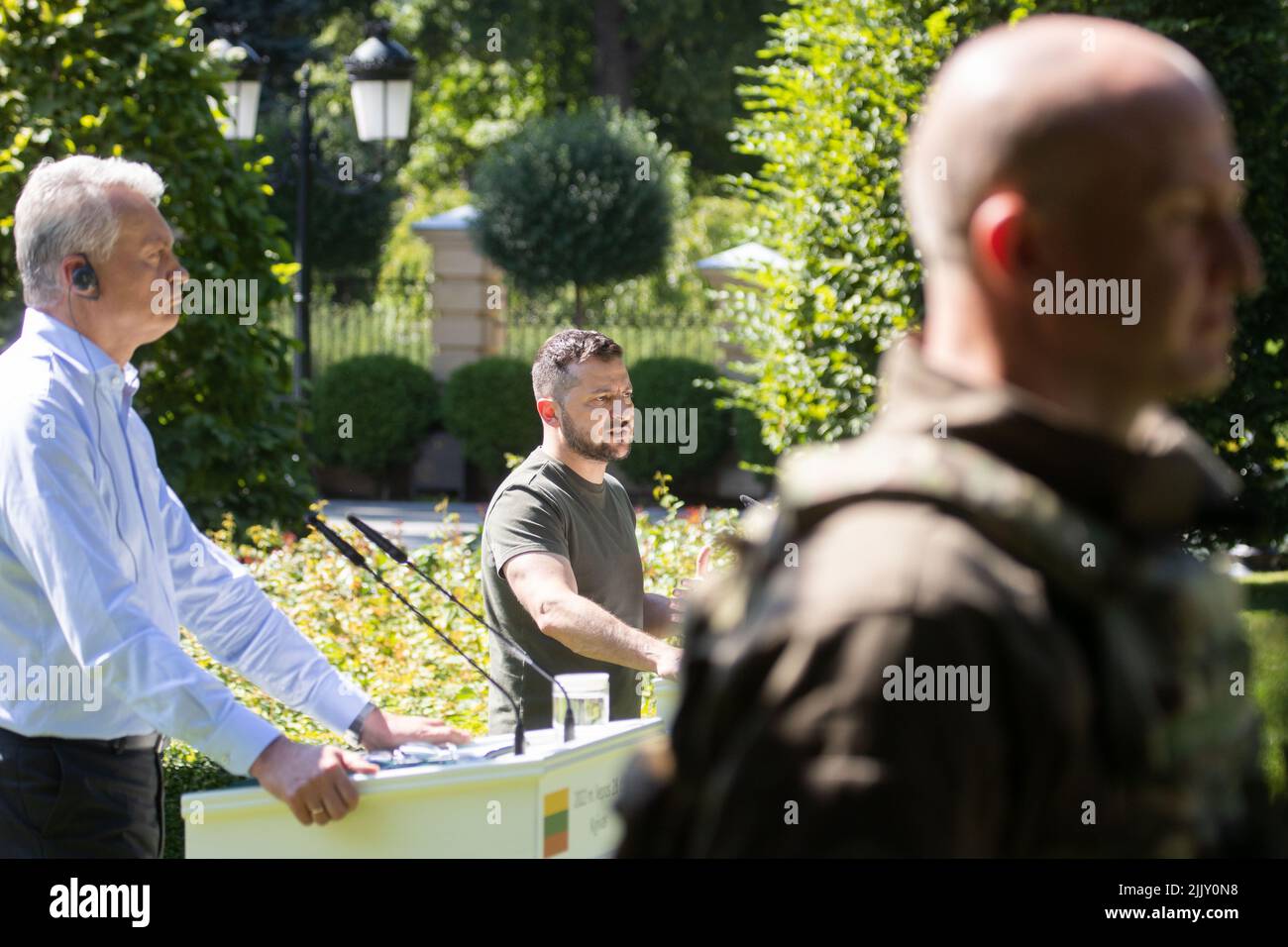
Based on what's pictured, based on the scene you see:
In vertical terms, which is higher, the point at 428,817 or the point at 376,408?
the point at 376,408

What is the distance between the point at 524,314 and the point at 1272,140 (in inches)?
592

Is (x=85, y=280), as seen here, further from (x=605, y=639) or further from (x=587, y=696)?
(x=605, y=639)

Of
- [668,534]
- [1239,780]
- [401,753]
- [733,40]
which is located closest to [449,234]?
[733,40]

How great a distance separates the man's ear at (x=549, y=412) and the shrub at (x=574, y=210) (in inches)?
816

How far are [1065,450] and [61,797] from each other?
7.39ft

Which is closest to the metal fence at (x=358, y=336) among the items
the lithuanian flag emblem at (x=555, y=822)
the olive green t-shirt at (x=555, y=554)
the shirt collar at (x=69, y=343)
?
the olive green t-shirt at (x=555, y=554)

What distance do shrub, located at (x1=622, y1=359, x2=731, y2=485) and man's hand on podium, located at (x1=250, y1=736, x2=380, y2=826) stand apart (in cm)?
1881

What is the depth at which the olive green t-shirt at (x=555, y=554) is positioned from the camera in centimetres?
416

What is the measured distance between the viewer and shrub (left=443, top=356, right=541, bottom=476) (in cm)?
2203

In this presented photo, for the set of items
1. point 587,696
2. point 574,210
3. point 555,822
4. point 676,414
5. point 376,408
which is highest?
point 574,210

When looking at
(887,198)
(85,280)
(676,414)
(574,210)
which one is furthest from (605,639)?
(574,210)

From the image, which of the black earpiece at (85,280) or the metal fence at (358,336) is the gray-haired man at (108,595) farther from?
the metal fence at (358,336)

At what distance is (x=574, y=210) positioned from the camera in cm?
2552

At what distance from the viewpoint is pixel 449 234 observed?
24.7 metres
